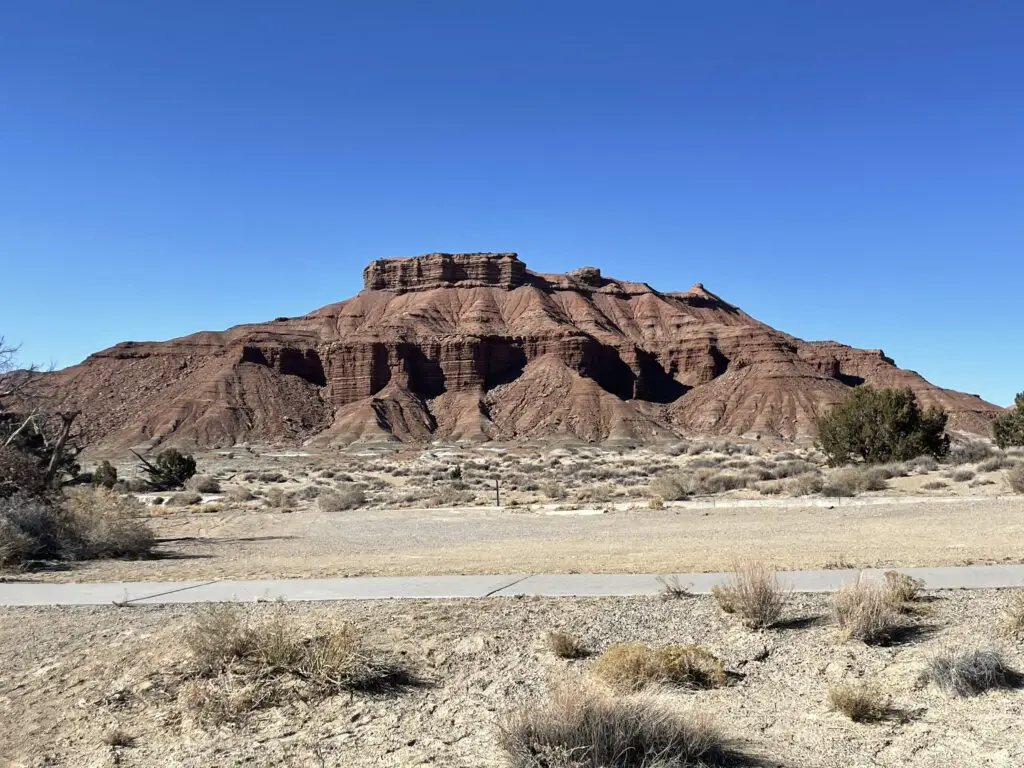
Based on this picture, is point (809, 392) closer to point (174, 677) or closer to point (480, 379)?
point (480, 379)

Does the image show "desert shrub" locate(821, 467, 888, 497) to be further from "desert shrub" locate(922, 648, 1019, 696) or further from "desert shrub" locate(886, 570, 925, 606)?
"desert shrub" locate(922, 648, 1019, 696)

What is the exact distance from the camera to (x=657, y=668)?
6852 millimetres

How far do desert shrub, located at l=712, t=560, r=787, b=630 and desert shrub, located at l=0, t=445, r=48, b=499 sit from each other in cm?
1595

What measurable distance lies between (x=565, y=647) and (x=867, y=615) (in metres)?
2.70

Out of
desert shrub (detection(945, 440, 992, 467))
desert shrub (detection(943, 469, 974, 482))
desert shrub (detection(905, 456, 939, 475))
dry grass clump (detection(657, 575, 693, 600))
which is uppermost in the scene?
desert shrub (detection(945, 440, 992, 467))

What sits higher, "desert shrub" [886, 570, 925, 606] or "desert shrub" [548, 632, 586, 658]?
"desert shrub" [886, 570, 925, 606]

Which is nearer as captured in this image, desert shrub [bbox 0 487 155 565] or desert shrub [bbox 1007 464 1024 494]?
desert shrub [bbox 0 487 155 565]

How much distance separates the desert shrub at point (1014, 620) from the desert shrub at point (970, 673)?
798 millimetres

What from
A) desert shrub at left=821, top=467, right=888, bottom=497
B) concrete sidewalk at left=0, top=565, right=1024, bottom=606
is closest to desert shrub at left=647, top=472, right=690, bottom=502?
desert shrub at left=821, top=467, right=888, bottom=497

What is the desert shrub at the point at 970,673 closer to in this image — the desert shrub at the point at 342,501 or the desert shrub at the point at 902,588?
the desert shrub at the point at 902,588

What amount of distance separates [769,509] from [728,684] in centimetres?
2116

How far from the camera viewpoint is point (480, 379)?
11600 centimetres

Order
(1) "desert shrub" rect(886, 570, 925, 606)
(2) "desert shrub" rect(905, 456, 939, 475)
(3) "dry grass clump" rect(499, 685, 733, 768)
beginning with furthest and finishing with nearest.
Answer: (2) "desert shrub" rect(905, 456, 939, 475) < (1) "desert shrub" rect(886, 570, 925, 606) < (3) "dry grass clump" rect(499, 685, 733, 768)

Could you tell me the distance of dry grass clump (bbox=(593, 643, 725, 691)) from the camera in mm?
6766
